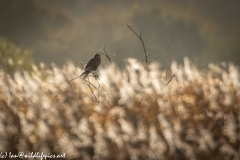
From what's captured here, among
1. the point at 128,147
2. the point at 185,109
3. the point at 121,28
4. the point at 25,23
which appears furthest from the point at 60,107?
the point at 121,28

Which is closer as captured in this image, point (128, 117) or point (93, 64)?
point (128, 117)

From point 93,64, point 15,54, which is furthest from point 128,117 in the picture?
point 15,54

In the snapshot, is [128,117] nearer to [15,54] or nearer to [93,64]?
[93,64]

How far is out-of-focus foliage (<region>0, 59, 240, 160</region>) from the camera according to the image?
2455mm

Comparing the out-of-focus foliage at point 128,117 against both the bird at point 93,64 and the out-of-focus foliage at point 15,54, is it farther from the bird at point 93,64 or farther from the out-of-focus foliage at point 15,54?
the out-of-focus foliage at point 15,54

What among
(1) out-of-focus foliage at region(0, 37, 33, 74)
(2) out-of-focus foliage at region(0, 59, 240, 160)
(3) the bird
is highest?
(1) out-of-focus foliage at region(0, 37, 33, 74)

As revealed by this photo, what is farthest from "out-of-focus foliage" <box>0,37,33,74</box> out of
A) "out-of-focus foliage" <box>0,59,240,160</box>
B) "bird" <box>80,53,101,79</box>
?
"out-of-focus foliage" <box>0,59,240,160</box>

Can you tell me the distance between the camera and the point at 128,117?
311 centimetres

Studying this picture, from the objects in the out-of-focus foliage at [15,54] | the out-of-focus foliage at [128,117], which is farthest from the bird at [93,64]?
the out-of-focus foliage at [15,54]

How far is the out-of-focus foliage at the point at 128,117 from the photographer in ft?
8.05

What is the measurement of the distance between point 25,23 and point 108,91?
20158 mm

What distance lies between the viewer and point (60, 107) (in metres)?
3.39

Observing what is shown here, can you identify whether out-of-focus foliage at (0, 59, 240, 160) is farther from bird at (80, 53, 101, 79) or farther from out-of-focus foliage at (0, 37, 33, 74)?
out-of-focus foliage at (0, 37, 33, 74)

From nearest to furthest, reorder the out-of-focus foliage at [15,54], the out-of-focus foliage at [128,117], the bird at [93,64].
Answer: the out-of-focus foliage at [128,117] → the bird at [93,64] → the out-of-focus foliage at [15,54]
